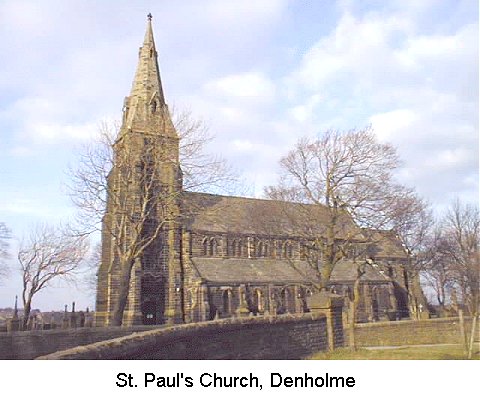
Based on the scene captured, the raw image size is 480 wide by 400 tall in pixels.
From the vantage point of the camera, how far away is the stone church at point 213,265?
35.1 m

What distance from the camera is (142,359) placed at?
9477mm

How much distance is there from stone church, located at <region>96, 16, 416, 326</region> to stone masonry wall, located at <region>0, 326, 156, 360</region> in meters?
12.1

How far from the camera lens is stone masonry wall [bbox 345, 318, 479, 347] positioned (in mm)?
22562

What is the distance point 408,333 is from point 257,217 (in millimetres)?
18535

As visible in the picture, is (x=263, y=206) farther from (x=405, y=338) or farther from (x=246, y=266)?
(x=405, y=338)

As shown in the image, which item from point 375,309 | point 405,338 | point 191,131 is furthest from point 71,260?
point 405,338

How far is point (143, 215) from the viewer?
882 inches

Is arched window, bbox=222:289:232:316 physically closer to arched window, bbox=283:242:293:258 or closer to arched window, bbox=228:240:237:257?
arched window, bbox=228:240:237:257

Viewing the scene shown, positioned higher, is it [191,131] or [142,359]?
[191,131]

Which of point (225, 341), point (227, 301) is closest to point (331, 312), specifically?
point (225, 341)

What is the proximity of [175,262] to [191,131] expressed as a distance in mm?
17158

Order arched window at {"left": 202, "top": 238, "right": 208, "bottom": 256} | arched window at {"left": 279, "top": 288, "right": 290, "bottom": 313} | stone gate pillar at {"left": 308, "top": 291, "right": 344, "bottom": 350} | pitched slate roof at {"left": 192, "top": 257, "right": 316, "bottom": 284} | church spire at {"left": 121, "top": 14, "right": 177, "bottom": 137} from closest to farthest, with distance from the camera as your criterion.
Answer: stone gate pillar at {"left": 308, "top": 291, "right": 344, "bottom": 350} < pitched slate roof at {"left": 192, "top": 257, "right": 316, "bottom": 284} < arched window at {"left": 279, "top": 288, "right": 290, "bottom": 313} < arched window at {"left": 202, "top": 238, "right": 208, "bottom": 256} < church spire at {"left": 121, "top": 14, "right": 177, "bottom": 137}

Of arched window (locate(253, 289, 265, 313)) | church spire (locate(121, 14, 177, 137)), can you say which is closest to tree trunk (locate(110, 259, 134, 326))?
arched window (locate(253, 289, 265, 313))
